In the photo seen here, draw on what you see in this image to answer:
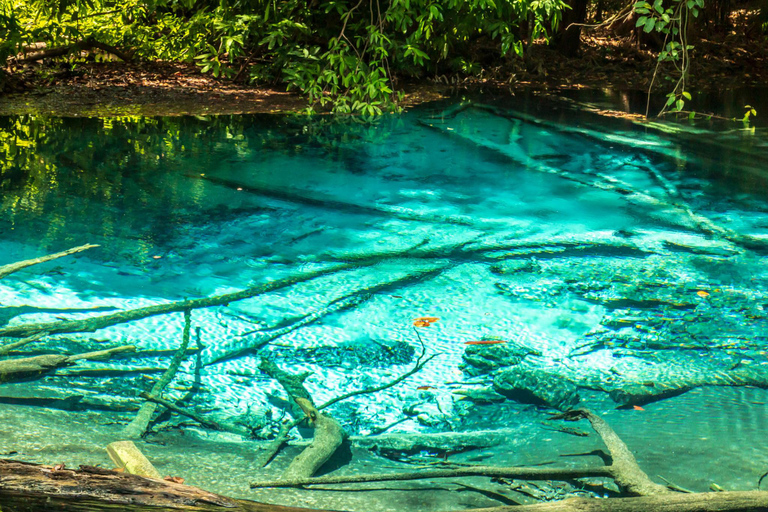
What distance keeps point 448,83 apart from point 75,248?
775cm

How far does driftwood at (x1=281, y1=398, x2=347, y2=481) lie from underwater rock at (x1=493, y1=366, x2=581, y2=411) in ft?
2.41

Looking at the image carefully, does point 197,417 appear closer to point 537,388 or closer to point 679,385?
point 537,388

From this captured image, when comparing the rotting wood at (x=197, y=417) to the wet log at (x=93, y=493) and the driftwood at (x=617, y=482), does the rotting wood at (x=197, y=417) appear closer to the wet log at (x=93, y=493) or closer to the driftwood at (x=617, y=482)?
the driftwood at (x=617, y=482)

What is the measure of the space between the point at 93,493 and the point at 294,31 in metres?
8.58

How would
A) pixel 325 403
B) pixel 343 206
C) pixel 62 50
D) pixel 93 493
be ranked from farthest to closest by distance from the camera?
pixel 62 50, pixel 343 206, pixel 325 403, pixel 93 493

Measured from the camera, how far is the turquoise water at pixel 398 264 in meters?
3.02

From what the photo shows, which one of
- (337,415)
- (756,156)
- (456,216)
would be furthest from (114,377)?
(756,156)

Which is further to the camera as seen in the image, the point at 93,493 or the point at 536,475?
the point at 536,475

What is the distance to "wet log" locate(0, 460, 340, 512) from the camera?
1.61 meters

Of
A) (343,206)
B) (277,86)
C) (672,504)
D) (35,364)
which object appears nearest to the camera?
(672,504)

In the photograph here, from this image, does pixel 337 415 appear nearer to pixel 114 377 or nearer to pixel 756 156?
pixel 114 377

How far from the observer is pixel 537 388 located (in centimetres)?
297

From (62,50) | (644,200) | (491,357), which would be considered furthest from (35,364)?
(62,50)

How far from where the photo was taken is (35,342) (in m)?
3.19
